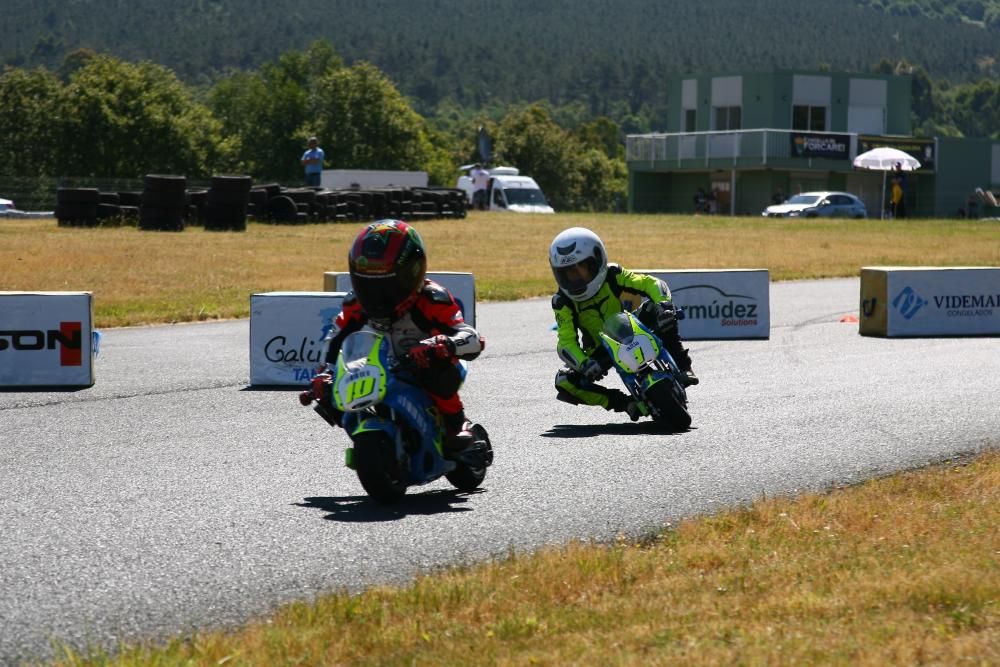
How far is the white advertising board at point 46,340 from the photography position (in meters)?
12.8

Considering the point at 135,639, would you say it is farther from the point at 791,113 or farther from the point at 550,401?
the point at 791,113

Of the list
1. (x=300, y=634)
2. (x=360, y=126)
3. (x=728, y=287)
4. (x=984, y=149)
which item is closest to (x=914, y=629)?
(x=300, y=634)

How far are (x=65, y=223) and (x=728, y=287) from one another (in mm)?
19396

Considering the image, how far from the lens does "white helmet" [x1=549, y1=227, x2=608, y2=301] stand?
10.3m

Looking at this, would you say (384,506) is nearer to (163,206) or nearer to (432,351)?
(432,351)

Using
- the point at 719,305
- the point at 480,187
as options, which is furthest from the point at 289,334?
the point at 480,187

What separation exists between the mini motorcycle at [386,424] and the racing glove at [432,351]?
0.50ft

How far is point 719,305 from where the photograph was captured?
17.0 meters

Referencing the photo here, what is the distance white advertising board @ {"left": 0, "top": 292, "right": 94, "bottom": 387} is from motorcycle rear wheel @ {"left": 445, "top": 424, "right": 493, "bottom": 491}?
584cm

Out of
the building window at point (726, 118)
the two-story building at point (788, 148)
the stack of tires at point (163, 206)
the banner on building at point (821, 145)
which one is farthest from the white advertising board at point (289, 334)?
the building window at point (726, 118)

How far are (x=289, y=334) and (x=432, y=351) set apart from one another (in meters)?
5.57

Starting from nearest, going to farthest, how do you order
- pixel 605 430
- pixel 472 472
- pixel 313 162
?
pixel 472 472 < pixel 605 430 < pixel 313 162

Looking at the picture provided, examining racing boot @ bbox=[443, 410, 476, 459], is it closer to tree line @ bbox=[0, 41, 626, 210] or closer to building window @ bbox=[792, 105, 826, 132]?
tree line @ bbox=[0, 41, 626, 210]

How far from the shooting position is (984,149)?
67875 millimetres
